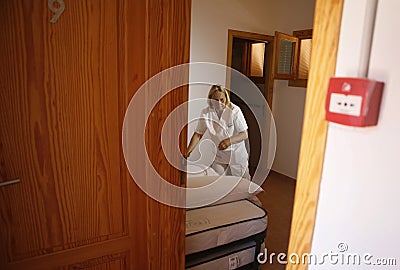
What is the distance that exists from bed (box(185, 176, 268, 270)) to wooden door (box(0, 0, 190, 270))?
1.88 feet

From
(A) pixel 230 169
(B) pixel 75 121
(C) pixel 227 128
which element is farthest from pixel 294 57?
(B) pixel 75 121

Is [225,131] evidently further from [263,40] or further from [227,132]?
[263,40]

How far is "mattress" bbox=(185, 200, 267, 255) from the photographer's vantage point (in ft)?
5.91

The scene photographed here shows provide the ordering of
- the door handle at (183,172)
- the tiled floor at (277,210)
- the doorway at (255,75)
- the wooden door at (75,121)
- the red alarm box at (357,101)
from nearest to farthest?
the red alarm box at (357,101)
the wooden door at (75,121)
the door handle at (183,172)
the tiled floor at (277,210)
the doorway at (255,75)

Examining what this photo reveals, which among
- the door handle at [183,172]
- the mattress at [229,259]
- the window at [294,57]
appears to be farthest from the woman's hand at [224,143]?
the door handle at [183,172]

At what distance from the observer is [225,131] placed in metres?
2.92

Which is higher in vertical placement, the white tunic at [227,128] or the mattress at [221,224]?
the white tunic at [227,128]

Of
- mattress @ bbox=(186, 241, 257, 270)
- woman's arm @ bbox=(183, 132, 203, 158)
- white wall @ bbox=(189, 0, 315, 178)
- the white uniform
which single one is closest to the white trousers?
the white uniform

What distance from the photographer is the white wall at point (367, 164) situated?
Answer: 52cm

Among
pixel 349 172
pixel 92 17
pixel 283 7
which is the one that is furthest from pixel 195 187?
pixel 283 7

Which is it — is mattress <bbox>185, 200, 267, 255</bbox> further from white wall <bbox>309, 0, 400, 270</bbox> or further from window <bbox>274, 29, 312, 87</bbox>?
window <bbox>274, 29, 312, 87</bbox>

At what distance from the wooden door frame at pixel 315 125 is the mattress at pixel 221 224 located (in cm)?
116

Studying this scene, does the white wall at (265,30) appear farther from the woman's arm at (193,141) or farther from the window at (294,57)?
the woman's arm at (193,141)

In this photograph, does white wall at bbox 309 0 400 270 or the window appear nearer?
white wall at bbox 309 0 400 270
